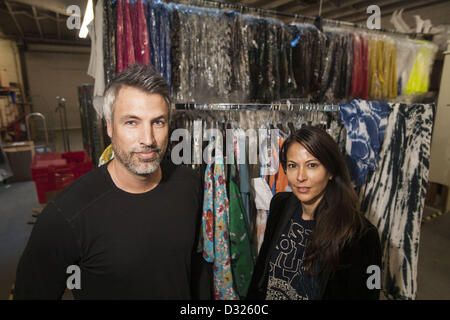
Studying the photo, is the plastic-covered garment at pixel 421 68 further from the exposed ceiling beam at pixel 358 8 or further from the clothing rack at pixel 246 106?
the clothing rack at pixel 246 106

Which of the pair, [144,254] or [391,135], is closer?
[144,254]

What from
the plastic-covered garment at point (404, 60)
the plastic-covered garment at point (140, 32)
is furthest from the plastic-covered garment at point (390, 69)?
the plastic-covered garment at point (140, 32)

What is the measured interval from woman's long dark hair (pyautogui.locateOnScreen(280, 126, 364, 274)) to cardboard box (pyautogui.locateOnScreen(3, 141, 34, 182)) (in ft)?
21.1

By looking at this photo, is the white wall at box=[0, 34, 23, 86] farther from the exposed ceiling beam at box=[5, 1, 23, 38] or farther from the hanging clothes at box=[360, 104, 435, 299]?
the hanging clothes at box=[360, 104, 435, 299]

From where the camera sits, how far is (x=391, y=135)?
2035 mm

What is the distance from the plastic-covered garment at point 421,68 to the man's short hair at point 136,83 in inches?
137

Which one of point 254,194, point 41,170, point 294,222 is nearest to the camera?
point 294,222

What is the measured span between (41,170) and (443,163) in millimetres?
5489

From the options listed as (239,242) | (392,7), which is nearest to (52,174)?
(239,242)

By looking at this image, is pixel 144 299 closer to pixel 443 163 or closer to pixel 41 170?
pixel 41 170

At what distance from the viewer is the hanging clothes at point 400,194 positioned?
2.03 meters

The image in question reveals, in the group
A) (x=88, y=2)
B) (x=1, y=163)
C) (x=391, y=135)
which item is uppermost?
(x=88, y=2)
